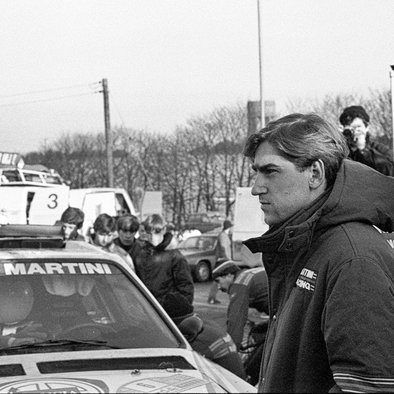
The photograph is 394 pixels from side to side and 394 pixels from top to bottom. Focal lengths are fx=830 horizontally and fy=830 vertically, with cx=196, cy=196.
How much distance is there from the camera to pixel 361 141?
496 centimetres

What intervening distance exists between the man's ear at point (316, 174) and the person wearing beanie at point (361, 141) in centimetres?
272

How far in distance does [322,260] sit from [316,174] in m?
0.25

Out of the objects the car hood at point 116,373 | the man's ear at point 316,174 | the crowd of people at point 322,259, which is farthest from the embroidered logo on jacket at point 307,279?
the car hood at point 116,373

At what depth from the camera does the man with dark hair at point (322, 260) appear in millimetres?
1980

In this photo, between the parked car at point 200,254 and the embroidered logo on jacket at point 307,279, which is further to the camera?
the parked car at point 200,254

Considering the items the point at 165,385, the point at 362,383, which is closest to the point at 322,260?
the point at 362,383

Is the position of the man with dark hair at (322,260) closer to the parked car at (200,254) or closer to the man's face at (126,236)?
the man's face at (126,236)

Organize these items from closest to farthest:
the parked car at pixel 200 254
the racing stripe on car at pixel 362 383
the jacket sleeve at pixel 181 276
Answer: the racing stripe on car at pixel 362 383 → the jacket sleeve at pixel 181 276 → the parked car at pixel 200 254

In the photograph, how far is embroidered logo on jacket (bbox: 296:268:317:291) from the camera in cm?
216

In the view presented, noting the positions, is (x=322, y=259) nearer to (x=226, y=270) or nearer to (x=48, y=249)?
(x=48, y=249)

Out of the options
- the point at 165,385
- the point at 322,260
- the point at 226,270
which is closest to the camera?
the point at 322,260

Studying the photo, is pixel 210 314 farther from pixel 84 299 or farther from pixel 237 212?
pixel 84 299

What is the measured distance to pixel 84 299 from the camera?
427cm

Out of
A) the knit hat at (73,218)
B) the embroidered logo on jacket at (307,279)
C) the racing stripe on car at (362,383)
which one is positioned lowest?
the knit hat at (73,218)
